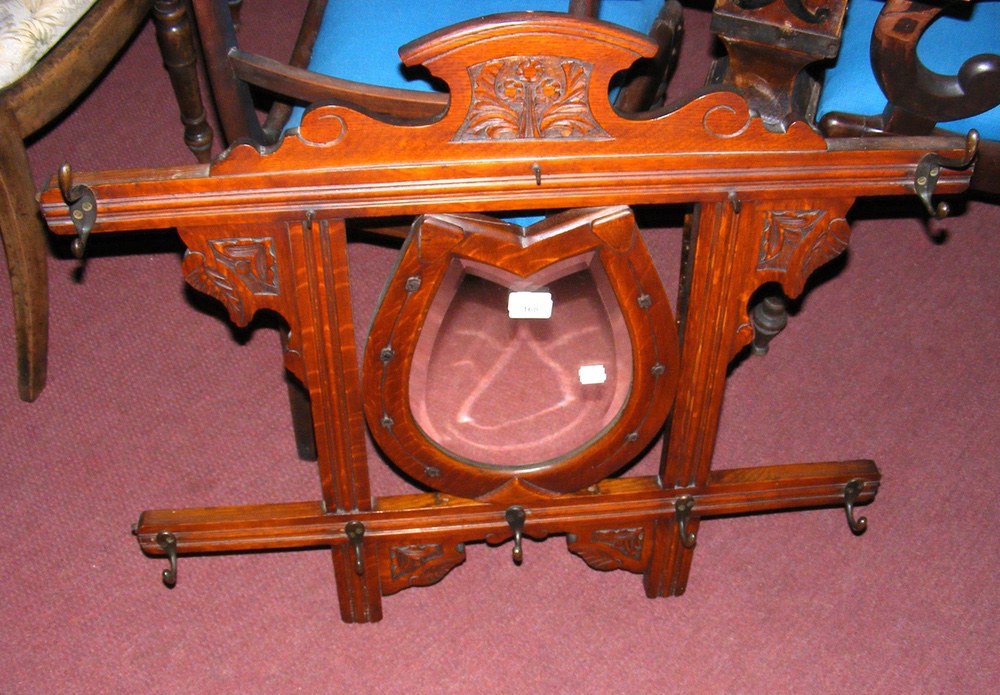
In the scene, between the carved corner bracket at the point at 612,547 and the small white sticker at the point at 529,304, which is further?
the carved corner bracket at the point at 612,547

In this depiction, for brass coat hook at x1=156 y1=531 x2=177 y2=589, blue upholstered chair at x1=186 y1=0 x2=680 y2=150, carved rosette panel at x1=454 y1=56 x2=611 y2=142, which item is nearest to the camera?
carved rosette panel at x1=454 y1=56 x2=611 y2=142

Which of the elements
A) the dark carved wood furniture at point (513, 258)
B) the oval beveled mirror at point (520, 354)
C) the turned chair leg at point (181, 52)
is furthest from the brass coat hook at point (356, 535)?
the turned chair leg at point (181, 52)

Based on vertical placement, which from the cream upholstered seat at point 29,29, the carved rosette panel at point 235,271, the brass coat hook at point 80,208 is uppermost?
the brass coat hook at point 80,208

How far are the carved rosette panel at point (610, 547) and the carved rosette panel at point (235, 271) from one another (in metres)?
0.61

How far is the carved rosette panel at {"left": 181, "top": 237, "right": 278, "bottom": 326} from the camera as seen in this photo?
5.01ft

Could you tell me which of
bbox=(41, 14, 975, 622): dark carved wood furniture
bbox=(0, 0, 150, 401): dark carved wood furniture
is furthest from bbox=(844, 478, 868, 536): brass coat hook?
bbox=(0, 0, 150, 401): dark carved wood furniture

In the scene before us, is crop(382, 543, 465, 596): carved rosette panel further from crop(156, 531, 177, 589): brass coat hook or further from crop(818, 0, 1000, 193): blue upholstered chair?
crop(818, 0, 1000, 193): blue upholstered chair

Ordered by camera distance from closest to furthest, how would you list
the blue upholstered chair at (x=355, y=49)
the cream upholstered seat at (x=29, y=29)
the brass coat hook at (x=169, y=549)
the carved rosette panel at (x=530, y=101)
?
the carved rosette panel at (x=530, y=101) < the blue upholstered chair at (x=355, y=49) < the brass coat hook at (x=169, y=549) < the cream upholstered seat at (x=29, y=29)

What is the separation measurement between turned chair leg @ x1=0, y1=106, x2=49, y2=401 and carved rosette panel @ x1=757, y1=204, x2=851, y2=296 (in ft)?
3.66

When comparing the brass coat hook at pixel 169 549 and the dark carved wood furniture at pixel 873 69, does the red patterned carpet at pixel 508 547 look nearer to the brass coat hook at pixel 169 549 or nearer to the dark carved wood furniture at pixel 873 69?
the brass coat hook at pixel 169 549

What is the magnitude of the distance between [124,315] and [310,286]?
38.2 inches

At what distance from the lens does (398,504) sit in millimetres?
1841

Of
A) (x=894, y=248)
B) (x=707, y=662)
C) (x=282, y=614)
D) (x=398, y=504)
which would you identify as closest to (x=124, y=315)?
(x=282, y=614)

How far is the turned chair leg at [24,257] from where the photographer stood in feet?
6.55
